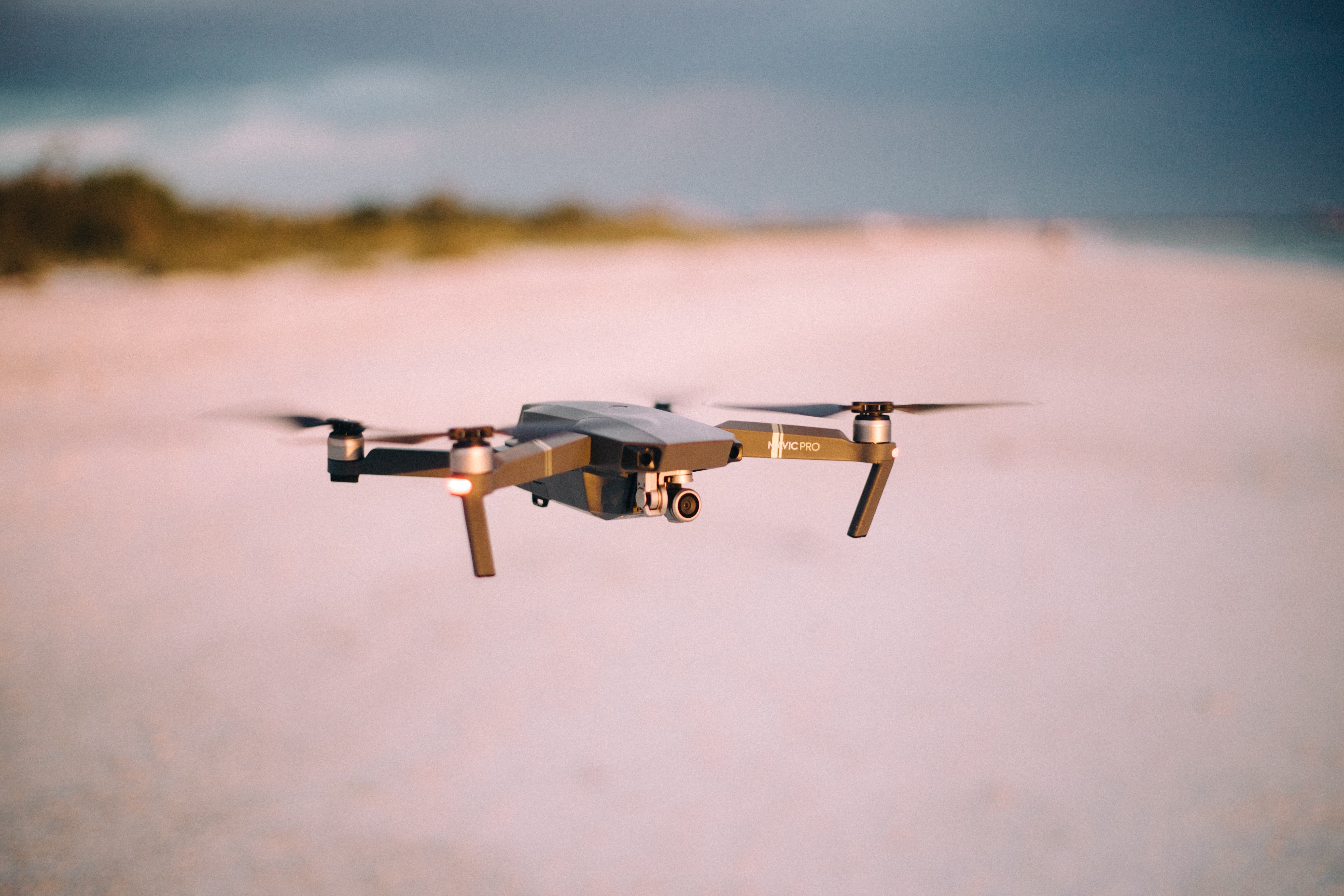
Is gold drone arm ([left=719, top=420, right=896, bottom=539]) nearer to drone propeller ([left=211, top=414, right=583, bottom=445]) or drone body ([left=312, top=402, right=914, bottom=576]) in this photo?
drone body ([left=312, top=402, right=914, bottom=576])


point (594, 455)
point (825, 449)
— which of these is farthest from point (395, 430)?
point (825, 449)

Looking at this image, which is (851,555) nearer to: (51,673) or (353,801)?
(353,801)

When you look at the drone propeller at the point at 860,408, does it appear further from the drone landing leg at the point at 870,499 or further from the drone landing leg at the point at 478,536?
the drone landing leg at the point at 478,536

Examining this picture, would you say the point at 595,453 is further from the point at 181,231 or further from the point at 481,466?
the point at 181,231

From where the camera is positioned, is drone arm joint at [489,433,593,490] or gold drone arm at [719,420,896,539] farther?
gold drone arm at [719,420,896,539]

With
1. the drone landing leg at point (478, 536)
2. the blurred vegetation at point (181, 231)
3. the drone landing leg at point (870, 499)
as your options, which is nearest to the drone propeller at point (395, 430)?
the drone landing leg at point (478, 536)

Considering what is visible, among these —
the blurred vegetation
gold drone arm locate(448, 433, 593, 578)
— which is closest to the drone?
gold drone arm locate(448, 433, 593, 578)
